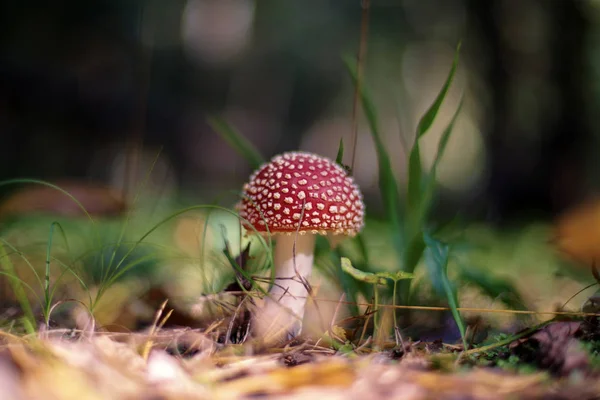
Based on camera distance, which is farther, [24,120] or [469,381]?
[24,120]

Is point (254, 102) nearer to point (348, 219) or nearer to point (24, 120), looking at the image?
point (24, 120)

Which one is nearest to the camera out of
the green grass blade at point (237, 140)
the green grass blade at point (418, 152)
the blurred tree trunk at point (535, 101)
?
the green grass blade at point (418, 152)

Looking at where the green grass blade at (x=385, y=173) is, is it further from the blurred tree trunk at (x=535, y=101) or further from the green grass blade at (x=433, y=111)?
the blurred tree trunk at (x=535, y=101)

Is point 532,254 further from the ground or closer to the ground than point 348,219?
closer to the ground

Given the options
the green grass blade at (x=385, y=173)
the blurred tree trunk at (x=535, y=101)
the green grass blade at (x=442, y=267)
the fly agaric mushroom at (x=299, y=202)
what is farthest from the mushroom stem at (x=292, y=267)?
the blurred tree trunk at (x=535, y=101)

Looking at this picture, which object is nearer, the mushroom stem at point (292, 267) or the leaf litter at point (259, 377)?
the leaf litter at point (259, 377)

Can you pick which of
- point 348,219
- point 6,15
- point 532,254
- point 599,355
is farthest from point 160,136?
point 599,355

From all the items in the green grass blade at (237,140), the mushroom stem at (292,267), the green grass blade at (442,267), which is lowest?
the mushroom stem at (292,267)

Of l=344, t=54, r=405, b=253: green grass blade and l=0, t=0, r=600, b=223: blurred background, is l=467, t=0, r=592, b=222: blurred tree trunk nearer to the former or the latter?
l=0, t=0, r=600, b=223: blurred background
